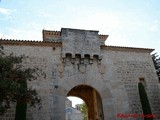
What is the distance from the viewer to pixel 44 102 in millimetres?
10617

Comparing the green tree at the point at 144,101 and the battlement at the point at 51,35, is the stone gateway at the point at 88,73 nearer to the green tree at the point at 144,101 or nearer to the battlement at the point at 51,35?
the green tree at the point at 144,101

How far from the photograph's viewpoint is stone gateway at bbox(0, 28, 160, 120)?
11.0 metres

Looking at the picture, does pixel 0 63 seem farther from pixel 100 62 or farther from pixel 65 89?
pixel 100 62

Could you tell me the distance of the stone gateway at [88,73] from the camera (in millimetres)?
11000

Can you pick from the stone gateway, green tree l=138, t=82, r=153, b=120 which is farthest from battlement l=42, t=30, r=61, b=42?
green tree l=138, t=82, r=153, b=120

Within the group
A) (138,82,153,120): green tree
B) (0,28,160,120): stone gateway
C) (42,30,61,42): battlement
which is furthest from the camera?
(42,30,61,42): battlement

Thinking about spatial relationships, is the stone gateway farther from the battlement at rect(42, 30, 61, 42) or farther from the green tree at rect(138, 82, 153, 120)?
the battlement at rect(42, 30, 61, 42)

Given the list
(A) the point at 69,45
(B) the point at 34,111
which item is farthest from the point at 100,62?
(B) the point at 34,111

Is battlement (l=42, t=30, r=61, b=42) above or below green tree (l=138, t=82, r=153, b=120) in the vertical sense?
above

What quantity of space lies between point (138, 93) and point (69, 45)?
5444 millimetres

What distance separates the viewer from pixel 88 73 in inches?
473

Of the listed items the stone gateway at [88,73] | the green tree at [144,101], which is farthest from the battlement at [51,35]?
the green tree at [144,101]

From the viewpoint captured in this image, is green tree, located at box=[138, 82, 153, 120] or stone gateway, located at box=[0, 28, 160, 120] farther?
green tree, located at box=[138, 82, 153, 120]

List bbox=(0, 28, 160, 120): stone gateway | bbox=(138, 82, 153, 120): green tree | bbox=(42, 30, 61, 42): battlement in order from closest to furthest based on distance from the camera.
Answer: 1. bbox=(0, 28, 160, 120): stone gateway
2. bbox=(138, 82, 153, 120): green tree
3. bbox=(42, 30, 61, 42): battlement
